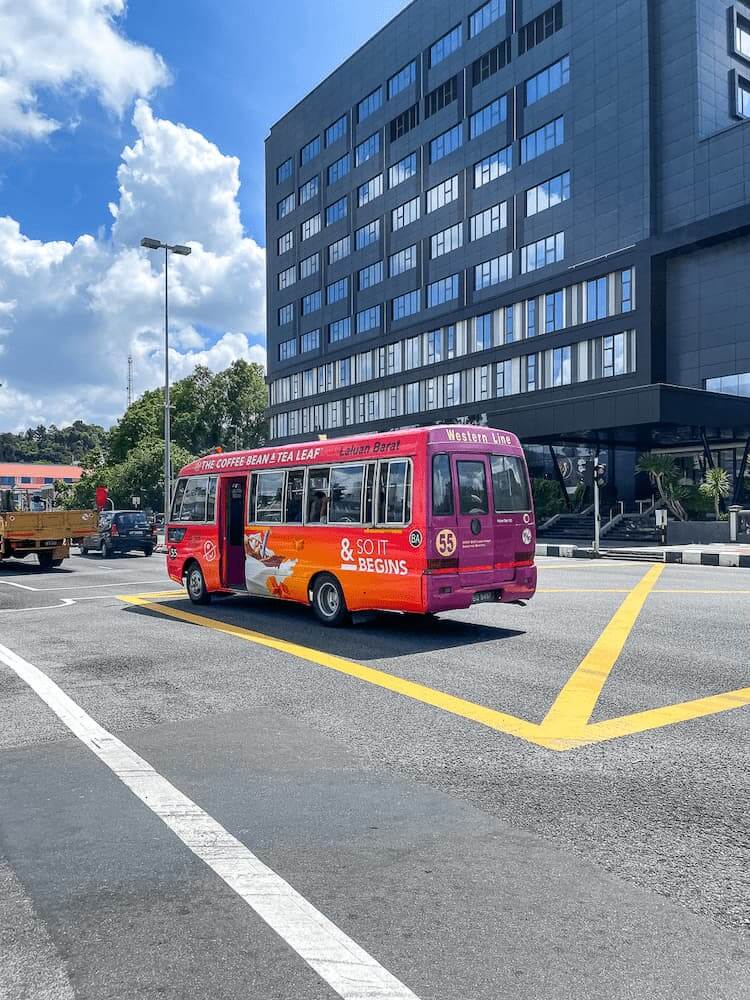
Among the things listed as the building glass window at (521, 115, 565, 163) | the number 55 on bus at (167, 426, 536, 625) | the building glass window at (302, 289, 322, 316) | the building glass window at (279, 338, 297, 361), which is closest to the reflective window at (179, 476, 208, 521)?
the number 55 on bus at (167, 426, 536, 625)

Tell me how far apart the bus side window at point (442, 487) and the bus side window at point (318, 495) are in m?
2.02

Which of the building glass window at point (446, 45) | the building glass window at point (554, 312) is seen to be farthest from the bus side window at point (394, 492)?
the building glass window at point (446, 45)

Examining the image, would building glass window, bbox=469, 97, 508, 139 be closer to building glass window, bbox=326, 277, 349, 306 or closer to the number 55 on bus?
building glass window, bbox=326, 277, 349, 306

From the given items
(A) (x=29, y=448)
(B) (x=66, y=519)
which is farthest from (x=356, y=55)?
(A) (x=29, y=448)

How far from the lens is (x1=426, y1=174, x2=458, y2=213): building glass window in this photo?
5209cm

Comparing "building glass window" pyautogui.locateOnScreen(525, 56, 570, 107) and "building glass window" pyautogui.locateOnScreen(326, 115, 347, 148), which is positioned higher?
"building glass window" pyautogui.locateOnScreen(326, 115, 347, 148)

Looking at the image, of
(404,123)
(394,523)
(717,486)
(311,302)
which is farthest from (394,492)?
(311,302)

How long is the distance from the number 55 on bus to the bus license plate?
0.6 inches

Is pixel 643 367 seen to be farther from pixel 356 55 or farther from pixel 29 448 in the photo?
pixel 29 448

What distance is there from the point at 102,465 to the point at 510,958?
233 ft

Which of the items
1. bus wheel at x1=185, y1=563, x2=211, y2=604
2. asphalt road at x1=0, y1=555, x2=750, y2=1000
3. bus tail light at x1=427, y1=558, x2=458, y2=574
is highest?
bus tail light at x1=427, y1=558, x2=458, y2=574

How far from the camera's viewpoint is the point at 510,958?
280cm

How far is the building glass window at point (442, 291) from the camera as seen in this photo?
5216 cm

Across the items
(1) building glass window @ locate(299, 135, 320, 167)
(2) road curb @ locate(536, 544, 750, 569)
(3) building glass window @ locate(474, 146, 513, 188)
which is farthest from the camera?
(1) building glass window @ locate(299, 135, 320, 167)
